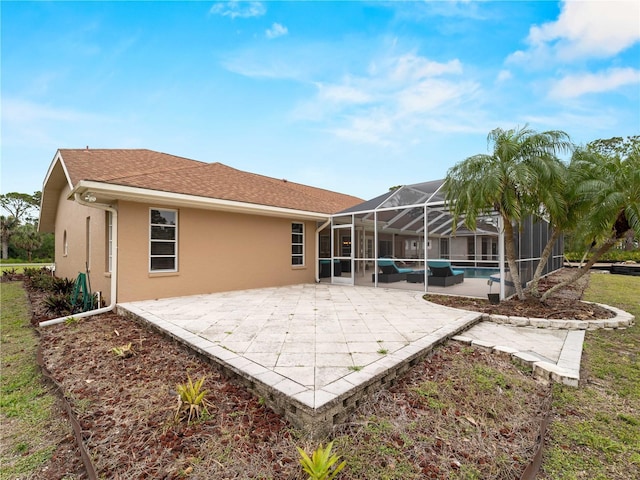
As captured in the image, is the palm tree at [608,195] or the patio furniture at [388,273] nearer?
the palm tree at [608,195]

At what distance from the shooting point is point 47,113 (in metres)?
10.3

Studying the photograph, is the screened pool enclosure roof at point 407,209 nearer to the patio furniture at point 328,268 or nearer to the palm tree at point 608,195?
the patio furniture at point 328,268

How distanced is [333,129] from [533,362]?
12.3 m

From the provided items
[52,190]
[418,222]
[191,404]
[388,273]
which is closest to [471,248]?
[418,222]

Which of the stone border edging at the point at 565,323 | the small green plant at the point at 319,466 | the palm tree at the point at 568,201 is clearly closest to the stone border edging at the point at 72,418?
the small green plant at the point at 319,466

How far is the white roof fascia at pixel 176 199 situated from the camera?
612cm

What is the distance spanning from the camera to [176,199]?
23.8 feet

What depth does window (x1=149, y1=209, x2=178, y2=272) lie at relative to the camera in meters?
7.54

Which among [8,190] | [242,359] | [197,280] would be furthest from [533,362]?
[8,190]

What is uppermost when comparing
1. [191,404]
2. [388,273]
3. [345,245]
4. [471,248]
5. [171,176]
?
[171,176]

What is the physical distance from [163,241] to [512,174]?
27.7 feet

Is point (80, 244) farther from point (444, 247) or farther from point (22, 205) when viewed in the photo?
point (22, 205)

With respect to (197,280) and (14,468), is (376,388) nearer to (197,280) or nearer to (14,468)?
(14,468)

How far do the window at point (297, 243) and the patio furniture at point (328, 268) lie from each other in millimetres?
1122
